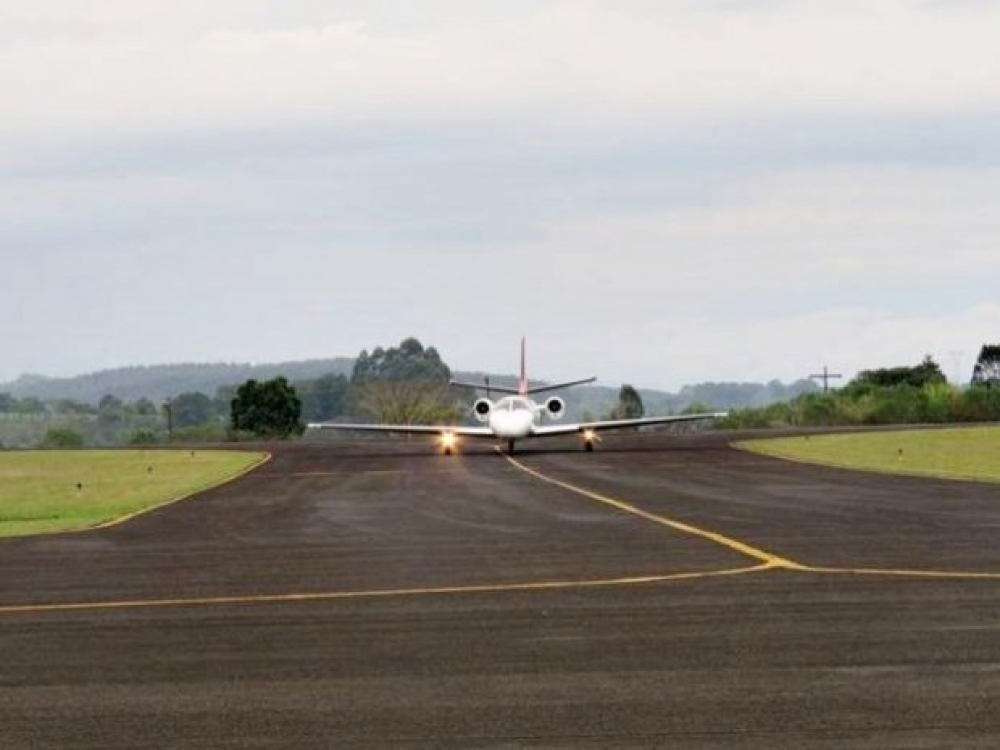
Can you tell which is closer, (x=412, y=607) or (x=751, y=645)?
(x=751, y=645)

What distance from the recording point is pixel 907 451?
61062 mm

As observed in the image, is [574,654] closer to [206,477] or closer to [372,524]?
[372,524]

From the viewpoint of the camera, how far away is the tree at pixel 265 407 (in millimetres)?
138375

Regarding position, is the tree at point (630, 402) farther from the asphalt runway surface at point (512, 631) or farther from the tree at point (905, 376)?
the asphalt runway surface at point (512, 631)

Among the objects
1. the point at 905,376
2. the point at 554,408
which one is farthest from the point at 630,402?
the point at 554,408

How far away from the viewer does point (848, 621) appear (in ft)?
48.6

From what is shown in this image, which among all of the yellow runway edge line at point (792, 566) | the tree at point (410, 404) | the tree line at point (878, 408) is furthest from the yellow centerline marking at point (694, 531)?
the tree at point (410, 404)

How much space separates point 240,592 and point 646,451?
50334mm

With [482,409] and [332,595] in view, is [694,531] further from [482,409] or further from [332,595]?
[482,409]

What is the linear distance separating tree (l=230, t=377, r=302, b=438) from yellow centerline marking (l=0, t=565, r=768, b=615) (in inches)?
4755

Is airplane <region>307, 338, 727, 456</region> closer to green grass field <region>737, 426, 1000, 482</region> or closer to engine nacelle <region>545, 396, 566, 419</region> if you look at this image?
engine nacelle <region>545, 396, 566, 419</region>

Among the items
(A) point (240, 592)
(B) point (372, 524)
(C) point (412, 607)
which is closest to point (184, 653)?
(C) point (412, 607)

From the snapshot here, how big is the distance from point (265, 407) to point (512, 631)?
12663 centimetres

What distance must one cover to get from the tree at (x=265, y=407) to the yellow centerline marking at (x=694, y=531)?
96.8m
